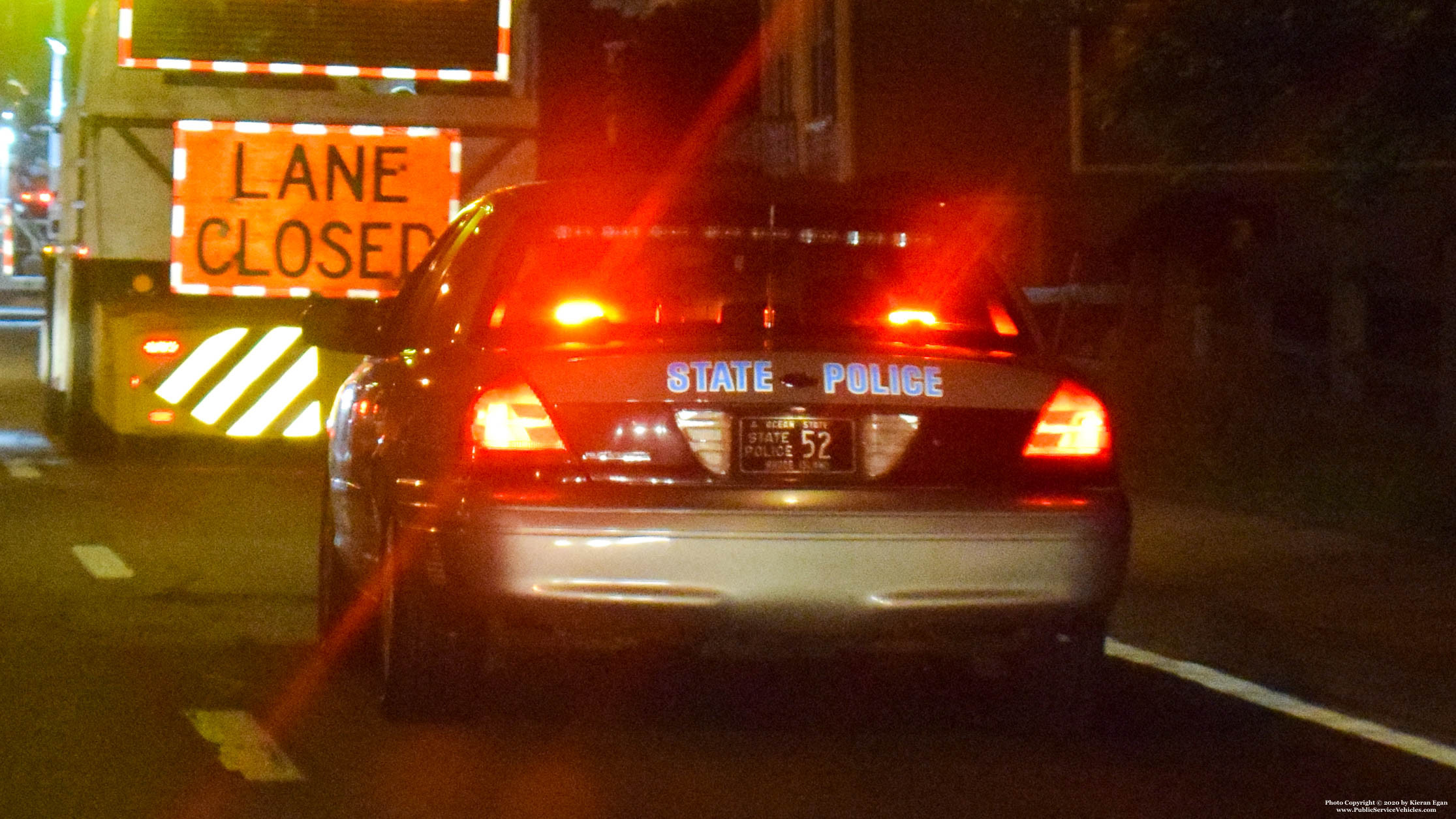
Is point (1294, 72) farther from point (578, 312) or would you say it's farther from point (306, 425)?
point (306, 425)

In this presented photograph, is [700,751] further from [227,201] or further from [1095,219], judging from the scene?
[1095,219]

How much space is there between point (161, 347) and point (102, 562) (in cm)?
382

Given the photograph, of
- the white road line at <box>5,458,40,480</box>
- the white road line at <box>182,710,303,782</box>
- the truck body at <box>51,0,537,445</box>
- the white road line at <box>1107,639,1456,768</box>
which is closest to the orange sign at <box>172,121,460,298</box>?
the truck body at <box>51,0,537,445</box>

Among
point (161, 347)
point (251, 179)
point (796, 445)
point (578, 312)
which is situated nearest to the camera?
point (796, 445)

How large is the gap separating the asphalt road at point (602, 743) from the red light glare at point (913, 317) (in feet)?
Answer: 3.95

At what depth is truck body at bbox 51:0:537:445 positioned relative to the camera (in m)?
14.8

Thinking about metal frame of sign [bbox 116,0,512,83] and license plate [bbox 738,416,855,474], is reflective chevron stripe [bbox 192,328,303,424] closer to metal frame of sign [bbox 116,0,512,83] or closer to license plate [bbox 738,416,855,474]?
metal frame of sign [bbox 116,0,512,83]

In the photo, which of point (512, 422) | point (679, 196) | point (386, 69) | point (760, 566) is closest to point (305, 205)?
point (386, 69)

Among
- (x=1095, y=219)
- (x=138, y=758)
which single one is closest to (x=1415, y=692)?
(x=138, y=758)

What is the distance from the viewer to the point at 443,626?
6.92 m

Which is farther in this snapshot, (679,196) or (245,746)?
(679,196)

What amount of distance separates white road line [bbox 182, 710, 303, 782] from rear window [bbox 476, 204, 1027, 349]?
1318 mm

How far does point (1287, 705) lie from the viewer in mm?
7938

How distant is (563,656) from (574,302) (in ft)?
6.57
